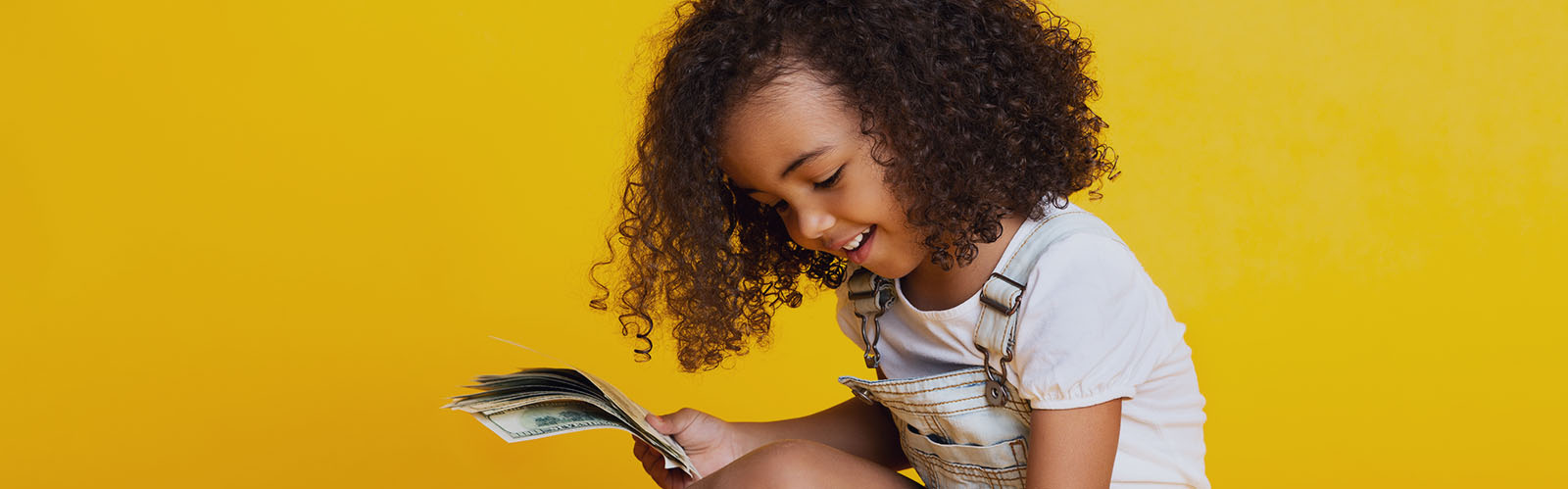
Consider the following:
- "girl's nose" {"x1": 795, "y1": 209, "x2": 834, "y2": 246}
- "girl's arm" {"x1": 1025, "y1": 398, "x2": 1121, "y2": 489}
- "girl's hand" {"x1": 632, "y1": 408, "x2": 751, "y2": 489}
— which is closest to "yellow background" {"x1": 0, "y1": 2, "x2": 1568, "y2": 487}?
"girl's hand" {"x1": 632, "y1": 408, "x2": 751, "y2": 489}

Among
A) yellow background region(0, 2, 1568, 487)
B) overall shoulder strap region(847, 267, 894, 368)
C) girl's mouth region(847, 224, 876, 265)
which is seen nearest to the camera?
girl's mouth region(847, 224, 876, 265)

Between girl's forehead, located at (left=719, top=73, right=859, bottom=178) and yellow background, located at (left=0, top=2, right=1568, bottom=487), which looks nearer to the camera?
girl's forehead, located at (left=719, top=73, right=859, bottom=178)

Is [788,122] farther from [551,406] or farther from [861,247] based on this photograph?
[551,406]

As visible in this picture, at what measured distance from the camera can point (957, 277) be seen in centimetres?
139

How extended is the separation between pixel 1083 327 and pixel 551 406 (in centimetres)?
50

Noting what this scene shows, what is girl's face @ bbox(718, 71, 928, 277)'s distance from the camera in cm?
125

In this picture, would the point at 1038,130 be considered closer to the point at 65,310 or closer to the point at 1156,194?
the point at 1156,194

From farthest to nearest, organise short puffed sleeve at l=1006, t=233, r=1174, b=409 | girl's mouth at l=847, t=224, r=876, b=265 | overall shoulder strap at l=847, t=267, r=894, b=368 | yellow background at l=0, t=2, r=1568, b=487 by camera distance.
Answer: yellow background at l=0, t=2, r=1568, b=487
overall shoulder strap at l=847, t=267, r=894, b=368
girl's mouth at l=847, t=224, r=876, b=265
short puffed sleeve at l=1006, t=233, r=1174, b=409

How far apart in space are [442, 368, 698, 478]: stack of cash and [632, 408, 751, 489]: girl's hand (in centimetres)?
14

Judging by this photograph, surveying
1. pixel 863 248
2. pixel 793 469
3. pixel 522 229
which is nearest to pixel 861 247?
pixel 863 248

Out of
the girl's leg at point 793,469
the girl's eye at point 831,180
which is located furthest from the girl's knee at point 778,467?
the girl's eye at point 831,180

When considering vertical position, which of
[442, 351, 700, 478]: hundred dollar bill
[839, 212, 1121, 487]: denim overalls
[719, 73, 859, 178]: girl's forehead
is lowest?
[442, 351, 700, 478]: hundred dollar bill

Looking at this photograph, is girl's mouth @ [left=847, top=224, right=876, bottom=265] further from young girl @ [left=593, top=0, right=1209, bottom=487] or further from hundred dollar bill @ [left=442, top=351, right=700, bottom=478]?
hundred dollar bill @ [left=442, top=351, right=700, bottom=478]

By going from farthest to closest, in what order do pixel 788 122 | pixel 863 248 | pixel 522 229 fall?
1. pixel 522 229
2. pixel 863 248
3. pixel 788 122
